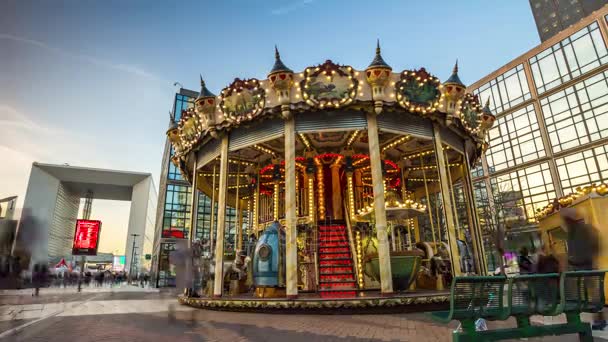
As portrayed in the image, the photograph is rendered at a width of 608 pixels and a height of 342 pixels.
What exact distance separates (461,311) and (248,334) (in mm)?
4070

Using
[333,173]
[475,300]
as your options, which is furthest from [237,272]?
[475,300]

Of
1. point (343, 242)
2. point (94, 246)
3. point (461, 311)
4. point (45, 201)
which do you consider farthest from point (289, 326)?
point (45, 201)

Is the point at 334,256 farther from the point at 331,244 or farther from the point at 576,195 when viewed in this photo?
the point at 576,195

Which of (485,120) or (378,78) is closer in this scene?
(378,78)

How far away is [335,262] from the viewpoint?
43.6 ft

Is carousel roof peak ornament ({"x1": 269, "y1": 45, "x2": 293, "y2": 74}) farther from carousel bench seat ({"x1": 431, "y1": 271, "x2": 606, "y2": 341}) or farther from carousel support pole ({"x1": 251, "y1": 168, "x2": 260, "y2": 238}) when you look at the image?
carousel bench seat ({"x1": 431, "y1": 271, "x2": 606, "y2": 341})

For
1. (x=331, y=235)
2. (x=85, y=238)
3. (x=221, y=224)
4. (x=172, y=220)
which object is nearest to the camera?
(x=221, y=224)

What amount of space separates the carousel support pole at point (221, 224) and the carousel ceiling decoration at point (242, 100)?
1168 millimetres

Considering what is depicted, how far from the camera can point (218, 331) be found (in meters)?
6.50

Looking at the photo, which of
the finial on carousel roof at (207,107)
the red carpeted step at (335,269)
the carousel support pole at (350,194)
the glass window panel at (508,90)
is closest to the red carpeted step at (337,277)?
the red carpeted step at (335,269)

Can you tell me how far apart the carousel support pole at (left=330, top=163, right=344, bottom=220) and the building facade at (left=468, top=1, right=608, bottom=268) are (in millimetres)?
21755

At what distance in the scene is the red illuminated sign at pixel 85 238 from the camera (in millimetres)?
39625

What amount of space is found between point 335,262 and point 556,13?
311 ft

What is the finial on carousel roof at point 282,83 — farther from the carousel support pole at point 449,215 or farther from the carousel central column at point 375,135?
the carousel support pole at point 449,215
